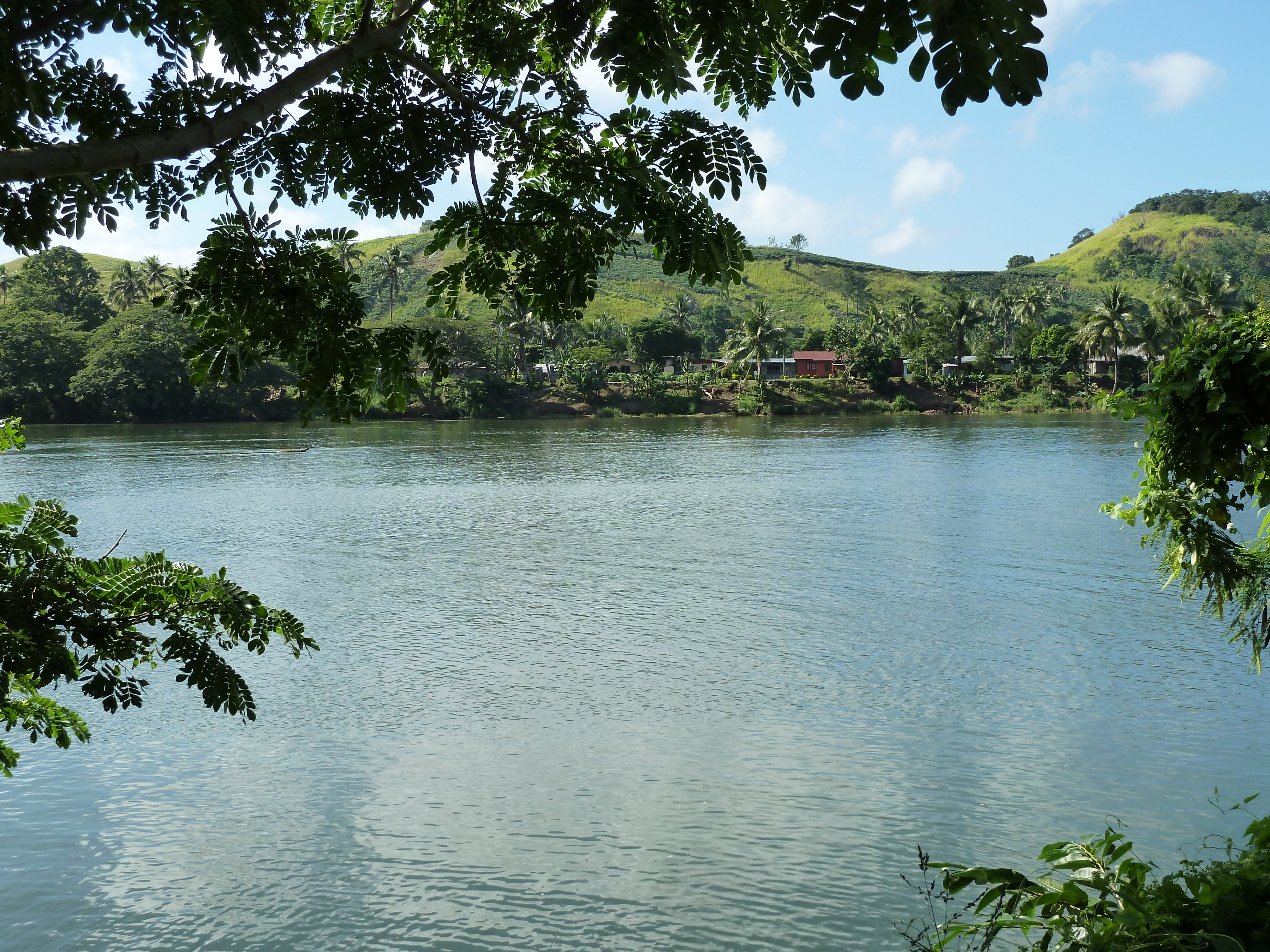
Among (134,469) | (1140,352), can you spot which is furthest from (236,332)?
(1140,352)

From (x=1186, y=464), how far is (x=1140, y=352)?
103 metres

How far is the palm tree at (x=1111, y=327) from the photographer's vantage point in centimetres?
8950

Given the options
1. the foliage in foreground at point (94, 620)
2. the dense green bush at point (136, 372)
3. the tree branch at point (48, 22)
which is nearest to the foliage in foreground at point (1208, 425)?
the foliage in foreground at point (94, 620)

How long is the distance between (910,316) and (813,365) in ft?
68.4

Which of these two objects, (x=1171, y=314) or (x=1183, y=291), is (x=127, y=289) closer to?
(x=1171, y=314)

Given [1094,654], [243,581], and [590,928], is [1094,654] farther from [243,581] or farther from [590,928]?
[243,581]

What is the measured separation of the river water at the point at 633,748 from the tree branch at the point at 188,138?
22.0ft

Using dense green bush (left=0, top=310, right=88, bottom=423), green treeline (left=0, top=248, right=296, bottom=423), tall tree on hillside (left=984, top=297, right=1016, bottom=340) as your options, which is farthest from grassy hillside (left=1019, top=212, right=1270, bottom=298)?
dense green bush (left=0, top=310, right=88, bottom=423)

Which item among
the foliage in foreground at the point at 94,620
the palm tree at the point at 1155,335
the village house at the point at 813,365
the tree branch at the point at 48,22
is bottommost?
the foliage in foreground at the point at 94,620

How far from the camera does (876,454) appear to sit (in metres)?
51.1

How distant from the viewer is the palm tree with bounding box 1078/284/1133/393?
89500 mm

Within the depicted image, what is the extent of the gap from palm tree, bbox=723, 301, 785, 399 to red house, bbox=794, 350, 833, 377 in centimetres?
914

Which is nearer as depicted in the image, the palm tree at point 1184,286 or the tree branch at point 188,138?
the tree branch at point 188,138

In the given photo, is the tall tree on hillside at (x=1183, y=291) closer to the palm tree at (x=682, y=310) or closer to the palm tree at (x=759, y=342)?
the palm tree at (x=759, y=342)
